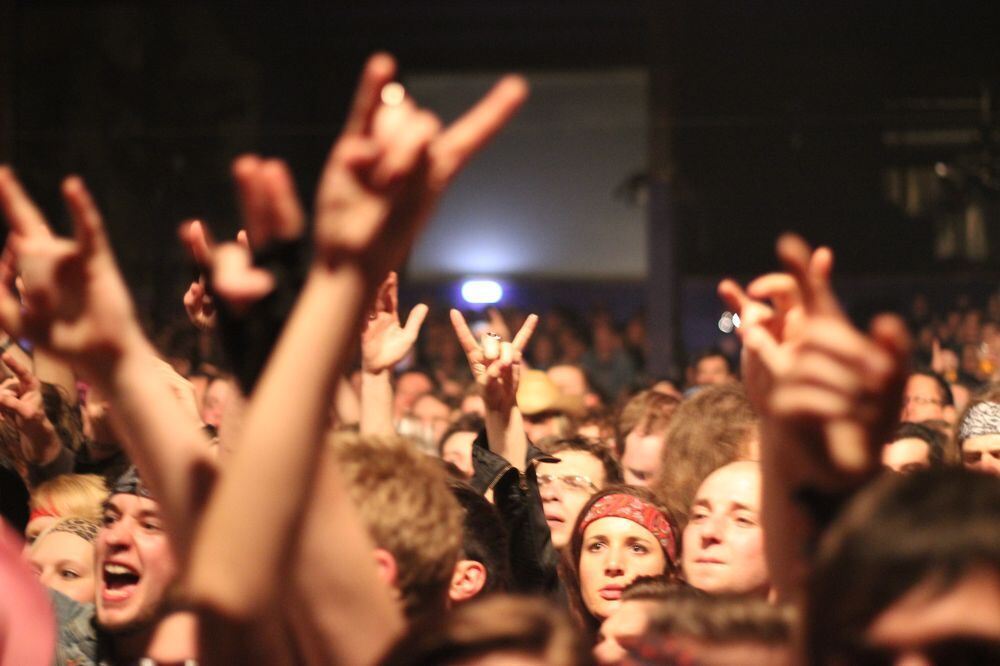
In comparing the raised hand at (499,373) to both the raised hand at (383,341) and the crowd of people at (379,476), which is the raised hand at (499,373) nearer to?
the raised hand at (383,341)

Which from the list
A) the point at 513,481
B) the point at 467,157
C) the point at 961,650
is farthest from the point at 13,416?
the point at 961,650

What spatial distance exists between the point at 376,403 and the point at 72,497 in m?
0.97

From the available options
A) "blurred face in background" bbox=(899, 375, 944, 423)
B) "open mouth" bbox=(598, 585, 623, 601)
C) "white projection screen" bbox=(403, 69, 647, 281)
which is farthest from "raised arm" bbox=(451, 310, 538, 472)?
"white projection screen" bbox=(403, 69, 647, 281)

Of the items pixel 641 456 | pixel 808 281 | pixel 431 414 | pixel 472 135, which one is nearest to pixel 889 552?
pixel 808 281

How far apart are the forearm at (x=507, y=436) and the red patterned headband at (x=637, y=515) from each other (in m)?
0.28

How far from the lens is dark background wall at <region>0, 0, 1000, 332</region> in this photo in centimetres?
1390

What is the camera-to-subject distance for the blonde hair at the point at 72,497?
3.62 m

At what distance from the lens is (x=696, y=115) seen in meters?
15.3

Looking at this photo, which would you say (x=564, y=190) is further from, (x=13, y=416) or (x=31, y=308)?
(x=31, y=308)

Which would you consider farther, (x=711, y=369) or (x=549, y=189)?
(x=549, y=189)

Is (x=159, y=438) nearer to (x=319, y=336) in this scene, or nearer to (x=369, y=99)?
(x=319, y=336)

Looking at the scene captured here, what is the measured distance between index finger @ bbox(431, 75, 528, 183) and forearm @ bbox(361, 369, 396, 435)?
2030mm

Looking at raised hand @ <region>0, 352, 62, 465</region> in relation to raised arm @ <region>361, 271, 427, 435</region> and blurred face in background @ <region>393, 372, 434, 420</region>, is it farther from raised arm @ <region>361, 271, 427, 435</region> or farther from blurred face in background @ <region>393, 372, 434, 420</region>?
blurred face in background @ <region>393, 372, 434, 420</region>

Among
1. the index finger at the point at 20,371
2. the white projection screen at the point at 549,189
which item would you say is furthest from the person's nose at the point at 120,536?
the white projection screen at the point at 549,189
